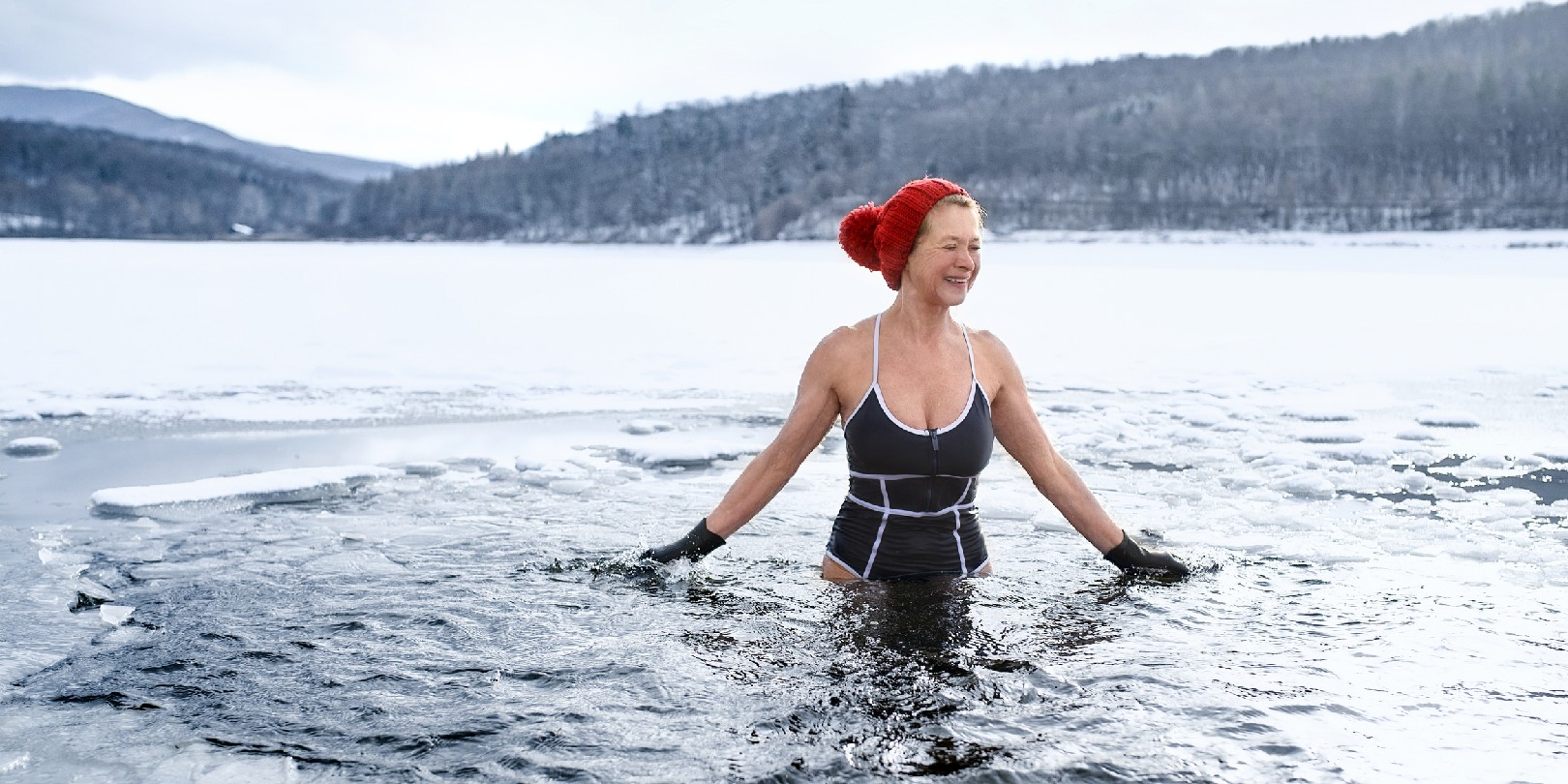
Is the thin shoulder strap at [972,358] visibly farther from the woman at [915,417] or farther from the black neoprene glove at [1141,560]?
the black neoprene glove at [1141,560]

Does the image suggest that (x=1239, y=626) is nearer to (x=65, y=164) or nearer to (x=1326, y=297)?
(x=1326, y=297)

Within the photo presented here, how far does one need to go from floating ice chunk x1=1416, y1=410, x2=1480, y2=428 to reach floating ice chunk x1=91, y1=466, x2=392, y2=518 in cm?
609

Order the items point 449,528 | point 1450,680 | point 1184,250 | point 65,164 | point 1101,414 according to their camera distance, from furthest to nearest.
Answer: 1. point 65,164
2. point 1184,250
3. point 1101,414
4. point 449,528
5. point 1450,680

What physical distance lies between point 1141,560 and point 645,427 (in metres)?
4.27

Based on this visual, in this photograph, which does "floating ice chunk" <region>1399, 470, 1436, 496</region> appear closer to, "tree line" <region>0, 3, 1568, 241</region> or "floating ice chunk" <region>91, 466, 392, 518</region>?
"floating ice chunk" <region>91, 466, 392, 518</region>

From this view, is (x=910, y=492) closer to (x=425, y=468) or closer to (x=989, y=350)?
(x=989, y=350)

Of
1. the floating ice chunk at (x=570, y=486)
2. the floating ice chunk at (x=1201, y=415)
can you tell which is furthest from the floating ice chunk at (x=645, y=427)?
the floating ice chunk at (x=1201, y=415)

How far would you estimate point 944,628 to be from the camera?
3.18 m

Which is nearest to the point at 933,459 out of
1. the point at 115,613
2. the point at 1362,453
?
the point at 115,613

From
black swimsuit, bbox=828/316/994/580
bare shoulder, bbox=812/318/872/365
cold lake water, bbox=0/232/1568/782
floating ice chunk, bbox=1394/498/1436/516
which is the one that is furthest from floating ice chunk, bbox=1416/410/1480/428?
bare shoulder, bbox=812/318/872/365

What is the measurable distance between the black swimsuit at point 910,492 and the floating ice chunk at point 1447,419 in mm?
5114

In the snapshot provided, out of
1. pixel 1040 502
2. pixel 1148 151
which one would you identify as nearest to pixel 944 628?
pixel 1040 502

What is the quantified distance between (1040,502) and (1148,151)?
7127cm

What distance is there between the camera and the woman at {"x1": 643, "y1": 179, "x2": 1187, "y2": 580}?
324 cm
